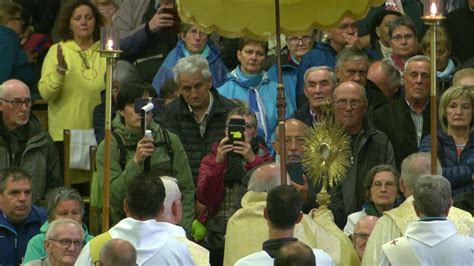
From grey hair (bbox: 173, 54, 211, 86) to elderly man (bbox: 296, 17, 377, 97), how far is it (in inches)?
67.4

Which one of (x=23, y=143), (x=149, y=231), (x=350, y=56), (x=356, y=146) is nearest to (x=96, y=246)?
(x=149, y=231)

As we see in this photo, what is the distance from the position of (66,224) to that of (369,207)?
2.33 m

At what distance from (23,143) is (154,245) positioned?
4.44m

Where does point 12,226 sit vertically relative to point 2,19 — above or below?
below

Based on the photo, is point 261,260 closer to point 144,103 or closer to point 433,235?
point 433,235

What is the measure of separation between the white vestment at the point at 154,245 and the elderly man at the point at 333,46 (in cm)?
575

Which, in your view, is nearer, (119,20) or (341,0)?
(341,0)

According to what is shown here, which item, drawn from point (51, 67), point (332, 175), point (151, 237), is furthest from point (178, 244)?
point (51, 67)

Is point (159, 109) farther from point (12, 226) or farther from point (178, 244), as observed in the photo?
point (178, 244)

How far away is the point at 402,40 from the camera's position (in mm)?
16375

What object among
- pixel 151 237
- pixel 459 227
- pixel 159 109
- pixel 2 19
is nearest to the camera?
pixel 151 237

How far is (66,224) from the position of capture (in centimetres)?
1248

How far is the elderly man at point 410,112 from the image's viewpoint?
15.0m

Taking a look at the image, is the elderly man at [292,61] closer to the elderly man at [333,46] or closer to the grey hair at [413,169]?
the elderly man at [333,46]
